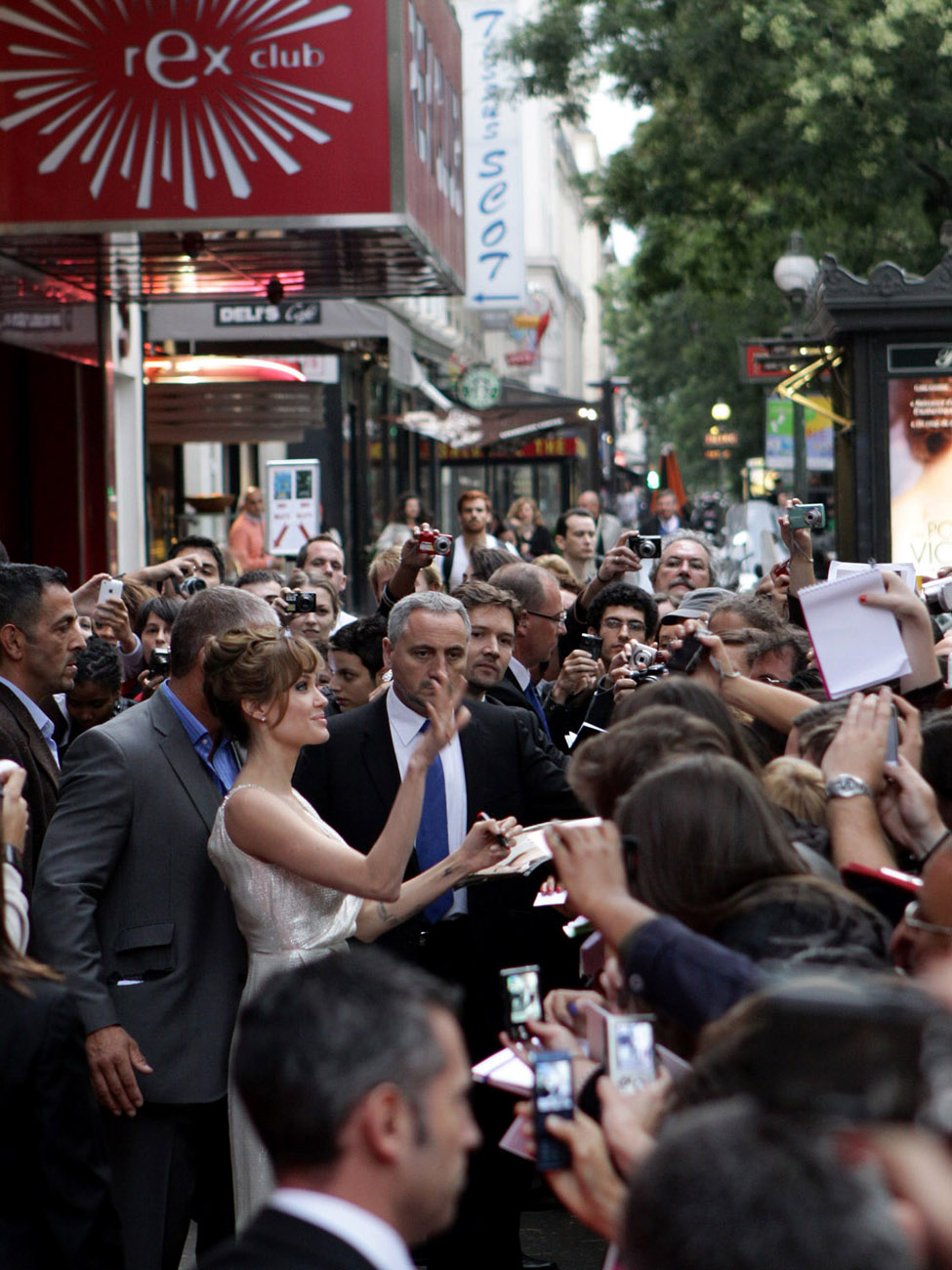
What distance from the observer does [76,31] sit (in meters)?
9.30

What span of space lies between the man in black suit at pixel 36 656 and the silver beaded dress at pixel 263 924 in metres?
0.88

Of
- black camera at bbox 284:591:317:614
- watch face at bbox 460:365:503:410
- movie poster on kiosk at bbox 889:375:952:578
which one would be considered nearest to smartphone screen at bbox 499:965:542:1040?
black camera at bbox 284:591:317:614

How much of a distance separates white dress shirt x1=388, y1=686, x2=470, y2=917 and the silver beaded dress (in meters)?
1.01

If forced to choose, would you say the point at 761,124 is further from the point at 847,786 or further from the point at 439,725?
the point at 847,786

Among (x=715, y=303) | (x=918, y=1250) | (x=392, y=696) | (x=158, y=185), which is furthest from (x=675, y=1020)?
(x=715, y=303)

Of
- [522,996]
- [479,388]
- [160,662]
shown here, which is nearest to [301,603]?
[160,662]

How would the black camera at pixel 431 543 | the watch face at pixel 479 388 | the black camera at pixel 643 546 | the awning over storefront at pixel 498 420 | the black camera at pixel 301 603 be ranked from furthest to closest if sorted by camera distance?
the watch face at pixel 479 388 → the awning over storefront at pixel 498 420 → the black camera at pixel 643 546 → the black camera at pixel 301 603 → the black camera at pixel 431 543

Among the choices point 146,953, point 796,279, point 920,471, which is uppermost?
point 796,279

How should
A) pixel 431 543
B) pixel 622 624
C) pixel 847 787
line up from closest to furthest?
pixel 847 787 < pixel 431 543 < pixel 622 624

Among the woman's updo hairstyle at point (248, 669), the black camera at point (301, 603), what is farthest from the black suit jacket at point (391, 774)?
the black camera at point (301, 603)

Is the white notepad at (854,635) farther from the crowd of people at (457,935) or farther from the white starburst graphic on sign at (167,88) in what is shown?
the white starburst graphic on sign at (167,88)

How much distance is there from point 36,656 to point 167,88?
526 centimetres

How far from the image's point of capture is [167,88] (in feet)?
30.8

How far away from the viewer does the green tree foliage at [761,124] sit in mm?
18078
